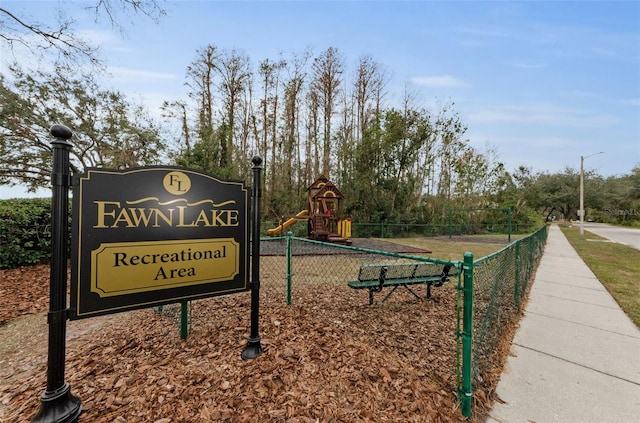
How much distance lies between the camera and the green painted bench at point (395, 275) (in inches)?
154

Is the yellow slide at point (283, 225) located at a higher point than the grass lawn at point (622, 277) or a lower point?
higher

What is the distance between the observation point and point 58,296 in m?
1.83

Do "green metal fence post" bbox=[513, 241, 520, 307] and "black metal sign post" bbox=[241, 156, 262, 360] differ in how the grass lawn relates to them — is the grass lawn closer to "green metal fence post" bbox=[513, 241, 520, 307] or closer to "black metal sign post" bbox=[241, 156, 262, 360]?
"green metal fence post" bbox=[513, 241, 520, 307]

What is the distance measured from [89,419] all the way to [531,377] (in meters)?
3.63

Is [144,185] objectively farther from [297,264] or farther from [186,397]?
[297,264]

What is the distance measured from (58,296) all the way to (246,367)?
1.45m

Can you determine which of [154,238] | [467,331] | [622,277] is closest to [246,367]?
[154,238]

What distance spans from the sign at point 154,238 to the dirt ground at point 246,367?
63cm

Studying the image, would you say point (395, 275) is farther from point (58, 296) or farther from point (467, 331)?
point (58, 296)

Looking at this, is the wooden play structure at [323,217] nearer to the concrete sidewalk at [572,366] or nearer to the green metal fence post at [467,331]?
the concrete sidewalk at [572,366]

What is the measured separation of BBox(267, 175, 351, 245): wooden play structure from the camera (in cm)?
1253

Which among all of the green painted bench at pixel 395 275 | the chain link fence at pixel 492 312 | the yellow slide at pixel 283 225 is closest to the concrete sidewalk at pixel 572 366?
the chain link fence at pixel 492 312

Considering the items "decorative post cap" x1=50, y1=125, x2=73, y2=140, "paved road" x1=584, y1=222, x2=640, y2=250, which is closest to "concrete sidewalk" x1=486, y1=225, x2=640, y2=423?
"decorative post cap" x1=50, y1=125, x2=73, y2=140

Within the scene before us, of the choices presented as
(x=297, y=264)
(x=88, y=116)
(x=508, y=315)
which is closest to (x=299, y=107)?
(x=88, y=116)
